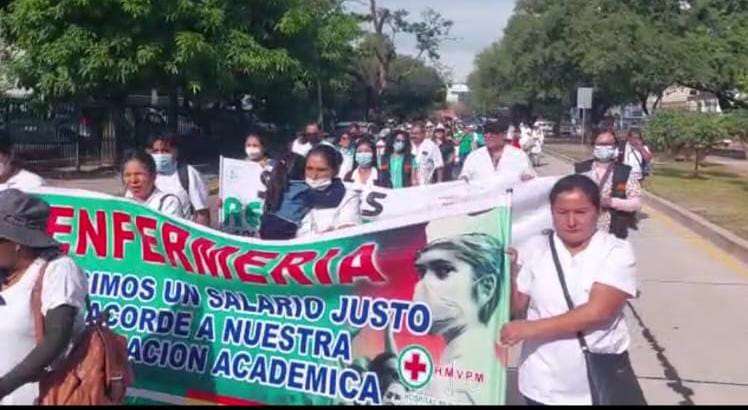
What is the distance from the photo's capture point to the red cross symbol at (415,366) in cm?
494

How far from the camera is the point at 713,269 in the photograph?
43.4ft

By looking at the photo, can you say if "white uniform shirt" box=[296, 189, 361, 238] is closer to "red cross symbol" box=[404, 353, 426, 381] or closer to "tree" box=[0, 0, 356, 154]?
"red cross symbol" box=[404, 353, 426, 381]

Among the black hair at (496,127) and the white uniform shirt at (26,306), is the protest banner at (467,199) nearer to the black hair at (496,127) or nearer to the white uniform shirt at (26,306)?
the black hair at (496,127)

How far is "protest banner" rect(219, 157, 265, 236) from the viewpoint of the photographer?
420 inches

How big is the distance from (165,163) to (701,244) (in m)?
10.0

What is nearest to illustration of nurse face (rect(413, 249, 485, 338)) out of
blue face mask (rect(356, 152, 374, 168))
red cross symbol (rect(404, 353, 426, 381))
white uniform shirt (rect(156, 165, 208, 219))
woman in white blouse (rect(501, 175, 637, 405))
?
red cross symbol (rect(404, 353, 426, 381))

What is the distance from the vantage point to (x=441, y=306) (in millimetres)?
4859

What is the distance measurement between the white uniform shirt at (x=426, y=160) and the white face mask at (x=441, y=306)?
1111 cm

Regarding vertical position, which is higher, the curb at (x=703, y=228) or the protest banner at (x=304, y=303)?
the protest banner at (x=304, y=303)

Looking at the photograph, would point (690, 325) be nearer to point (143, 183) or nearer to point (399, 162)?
point (143, 183)

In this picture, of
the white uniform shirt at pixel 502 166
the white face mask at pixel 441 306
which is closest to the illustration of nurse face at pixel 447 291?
the white face mask at pixel 441 306

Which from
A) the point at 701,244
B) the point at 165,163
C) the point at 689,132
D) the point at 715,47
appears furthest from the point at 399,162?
the point at 715,47

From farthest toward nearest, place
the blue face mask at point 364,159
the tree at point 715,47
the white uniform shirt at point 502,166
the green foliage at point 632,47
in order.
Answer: the tree at point 715,47, the green foliage at point 632,47, the blue face mask at point 364,159, the white uniform shirt at point 502,166

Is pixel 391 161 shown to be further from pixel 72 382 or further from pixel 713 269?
pixel 72 382
